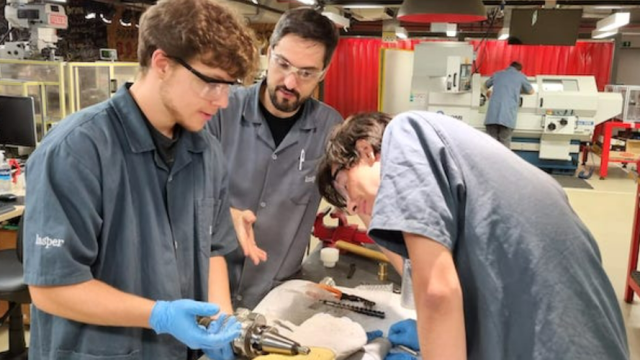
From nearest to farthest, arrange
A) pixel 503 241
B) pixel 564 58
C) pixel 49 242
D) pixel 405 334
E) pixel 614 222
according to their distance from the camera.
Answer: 1. pixel 503 241
2. pixel 49 242
3. pixel 405 334
4. pixel 614 222
5. pixel 564 58

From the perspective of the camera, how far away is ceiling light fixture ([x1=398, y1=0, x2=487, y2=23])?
112 inches

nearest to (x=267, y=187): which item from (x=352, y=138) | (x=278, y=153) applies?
(x=278, y=153)

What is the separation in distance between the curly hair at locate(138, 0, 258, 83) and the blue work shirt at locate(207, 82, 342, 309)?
2.14 feet

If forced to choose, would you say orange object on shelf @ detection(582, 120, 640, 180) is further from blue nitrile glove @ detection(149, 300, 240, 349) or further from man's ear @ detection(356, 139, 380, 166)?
blue nitrile glove @ detection(149, 300, 240, 349)

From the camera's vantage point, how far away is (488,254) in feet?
2.90

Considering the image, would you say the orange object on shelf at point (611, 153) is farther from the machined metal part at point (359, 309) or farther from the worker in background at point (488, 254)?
the worker in background at point (488, 254)

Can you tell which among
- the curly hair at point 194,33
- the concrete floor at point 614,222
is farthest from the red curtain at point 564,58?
the curly hair at point 194,33

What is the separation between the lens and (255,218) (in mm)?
1728

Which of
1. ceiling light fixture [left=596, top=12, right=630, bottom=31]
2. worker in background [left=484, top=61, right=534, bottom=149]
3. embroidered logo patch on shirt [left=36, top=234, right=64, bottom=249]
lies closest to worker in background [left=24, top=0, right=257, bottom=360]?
embroidered logo patch on shirt [left=36, top=234, right=64, bottom=249]

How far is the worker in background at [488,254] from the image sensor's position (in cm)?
87

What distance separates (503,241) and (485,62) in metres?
10.4

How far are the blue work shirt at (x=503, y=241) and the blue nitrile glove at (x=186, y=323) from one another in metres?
0.43

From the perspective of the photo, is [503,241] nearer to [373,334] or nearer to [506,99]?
[373,334]

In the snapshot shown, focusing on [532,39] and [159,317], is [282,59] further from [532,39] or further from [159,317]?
[532,39]
